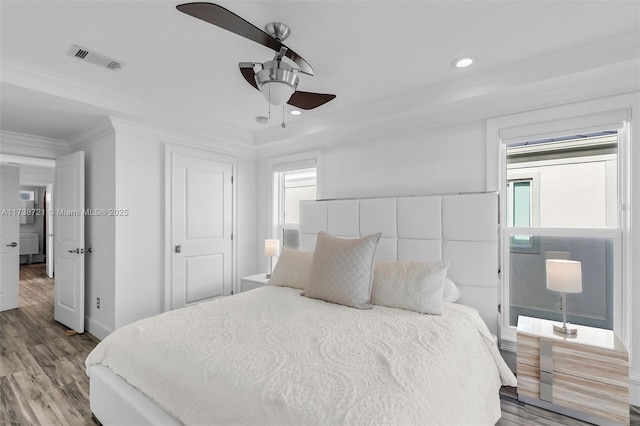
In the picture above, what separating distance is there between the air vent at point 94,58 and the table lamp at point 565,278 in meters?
3.42

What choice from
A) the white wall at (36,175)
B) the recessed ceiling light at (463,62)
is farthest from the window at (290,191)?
the white wall at (36,175)

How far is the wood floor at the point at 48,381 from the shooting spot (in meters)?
2.06

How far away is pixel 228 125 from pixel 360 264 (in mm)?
2466

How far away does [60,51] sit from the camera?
83.8 inches

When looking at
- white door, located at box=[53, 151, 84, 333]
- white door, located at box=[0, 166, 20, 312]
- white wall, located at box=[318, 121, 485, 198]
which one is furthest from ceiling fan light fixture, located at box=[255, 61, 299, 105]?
white door, located at box=[0, 166, 20, 312]

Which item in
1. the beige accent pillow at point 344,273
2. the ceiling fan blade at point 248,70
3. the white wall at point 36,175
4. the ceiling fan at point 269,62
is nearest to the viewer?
the ceiling fan at point 269,62

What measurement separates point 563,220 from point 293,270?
7.55ft

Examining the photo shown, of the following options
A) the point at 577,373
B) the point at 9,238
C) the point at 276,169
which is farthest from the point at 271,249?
the point at 9,238

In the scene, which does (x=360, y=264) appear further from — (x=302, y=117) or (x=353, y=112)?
(x=302, y=117)

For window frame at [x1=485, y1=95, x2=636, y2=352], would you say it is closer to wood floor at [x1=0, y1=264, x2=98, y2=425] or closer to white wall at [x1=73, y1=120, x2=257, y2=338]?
wood floor at [x1=0, y1=264, x2=98, y2=425]

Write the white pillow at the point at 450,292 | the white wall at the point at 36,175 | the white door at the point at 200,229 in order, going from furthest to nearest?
the white wall at the point at 36,175
the white door at the point at 200,229
the white pillow at the point at 450,292

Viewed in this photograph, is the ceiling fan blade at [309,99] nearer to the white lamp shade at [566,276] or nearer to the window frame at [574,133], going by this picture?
the window frame at [574,133]

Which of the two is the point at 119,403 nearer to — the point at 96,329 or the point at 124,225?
the point at 124,225

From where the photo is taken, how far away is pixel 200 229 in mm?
3924
